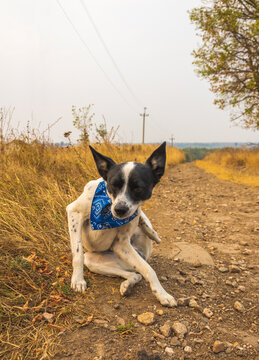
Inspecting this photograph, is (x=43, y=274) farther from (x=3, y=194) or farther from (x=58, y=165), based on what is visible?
(x=58, y=165)

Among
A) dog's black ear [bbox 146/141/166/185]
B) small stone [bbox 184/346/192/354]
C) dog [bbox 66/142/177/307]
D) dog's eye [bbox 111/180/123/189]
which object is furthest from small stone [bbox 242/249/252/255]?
dog's eye [bbox 111/180/123/189]

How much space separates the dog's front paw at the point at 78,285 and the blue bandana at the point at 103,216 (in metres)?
0.45

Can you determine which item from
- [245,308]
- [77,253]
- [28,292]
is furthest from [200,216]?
[28,292]

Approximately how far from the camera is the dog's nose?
2008 millimetres

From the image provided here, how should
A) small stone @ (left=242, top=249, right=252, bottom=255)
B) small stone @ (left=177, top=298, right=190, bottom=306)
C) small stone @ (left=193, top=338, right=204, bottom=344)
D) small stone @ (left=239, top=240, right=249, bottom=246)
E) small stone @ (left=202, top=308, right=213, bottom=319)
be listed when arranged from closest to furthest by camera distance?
small stone @ (left=193, top=338, right=204, bottom=344)
small stone @ (left=202, top=308, right=213, bottom=319)
small stone @ (left=177, top=298, right=190, bottom=306)
small stone @ (left=242, top=249, right=252, bottom=255)
small stone @ (left=239, top=240, right=249, bottom=246)

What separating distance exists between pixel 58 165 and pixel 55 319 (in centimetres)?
429

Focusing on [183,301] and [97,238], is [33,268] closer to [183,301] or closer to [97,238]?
[97,238]

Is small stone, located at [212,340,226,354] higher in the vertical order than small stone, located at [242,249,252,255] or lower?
higher

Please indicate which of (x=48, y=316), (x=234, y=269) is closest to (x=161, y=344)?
(x=48, y=316)

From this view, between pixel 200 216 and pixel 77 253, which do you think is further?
pixel 200 216

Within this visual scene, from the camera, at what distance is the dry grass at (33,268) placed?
161 centimetres

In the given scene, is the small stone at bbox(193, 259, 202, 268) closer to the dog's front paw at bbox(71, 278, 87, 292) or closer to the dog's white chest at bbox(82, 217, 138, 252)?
the dog's white chest at bbox(82, 217, 138, 252)

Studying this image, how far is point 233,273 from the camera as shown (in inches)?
111

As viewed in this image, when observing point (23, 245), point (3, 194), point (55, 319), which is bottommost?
point (55, 319)
